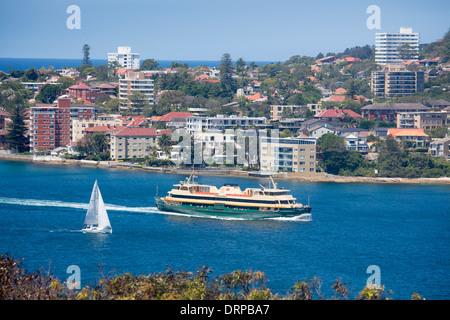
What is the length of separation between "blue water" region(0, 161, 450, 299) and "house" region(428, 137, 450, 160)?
5.88 metres

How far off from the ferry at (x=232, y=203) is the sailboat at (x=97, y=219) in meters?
2.90

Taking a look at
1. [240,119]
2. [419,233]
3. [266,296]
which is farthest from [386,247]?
[240,119]

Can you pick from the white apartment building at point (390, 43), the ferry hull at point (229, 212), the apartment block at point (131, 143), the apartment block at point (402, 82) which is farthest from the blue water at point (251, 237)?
the white apartment building at point (390, 43)

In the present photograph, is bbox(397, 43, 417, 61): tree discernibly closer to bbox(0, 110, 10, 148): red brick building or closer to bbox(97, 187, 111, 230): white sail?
bbox(0, 110, 10, 148): red brick building

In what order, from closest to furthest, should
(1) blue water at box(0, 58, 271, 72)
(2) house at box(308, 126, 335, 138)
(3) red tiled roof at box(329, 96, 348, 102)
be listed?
(2) house at box(308, 126, 335, 138)
(3) red tiled roof at box(329, 96, 348, 102)
(1) blue water at box(0, 58, 271, 72)

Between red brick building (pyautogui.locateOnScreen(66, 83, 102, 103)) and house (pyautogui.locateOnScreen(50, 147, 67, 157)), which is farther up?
red brick building (pyautogui.locateOnScreen(66, 83, 102, 103))

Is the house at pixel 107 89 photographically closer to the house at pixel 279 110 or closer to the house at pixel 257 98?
the house at pixel 257 98

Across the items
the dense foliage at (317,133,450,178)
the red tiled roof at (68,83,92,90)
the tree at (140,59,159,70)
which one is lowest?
the dense foliage at (317,133,450,178)

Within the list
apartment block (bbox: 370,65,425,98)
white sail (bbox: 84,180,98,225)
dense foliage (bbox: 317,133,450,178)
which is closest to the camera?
white sail (bbox: 84,180,98,225)

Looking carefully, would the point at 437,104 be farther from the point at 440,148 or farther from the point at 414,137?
the point at 440,148

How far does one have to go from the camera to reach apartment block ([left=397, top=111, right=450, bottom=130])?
114ft

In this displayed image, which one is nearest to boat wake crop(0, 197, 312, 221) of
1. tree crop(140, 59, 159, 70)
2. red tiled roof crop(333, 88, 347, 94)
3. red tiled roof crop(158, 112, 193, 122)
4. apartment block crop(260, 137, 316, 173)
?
apartment block crop(260, 137, 316, 173)

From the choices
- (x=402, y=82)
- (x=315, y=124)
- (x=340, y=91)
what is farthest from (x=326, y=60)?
(x=315, y=124)

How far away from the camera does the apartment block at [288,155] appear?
2795 cm
